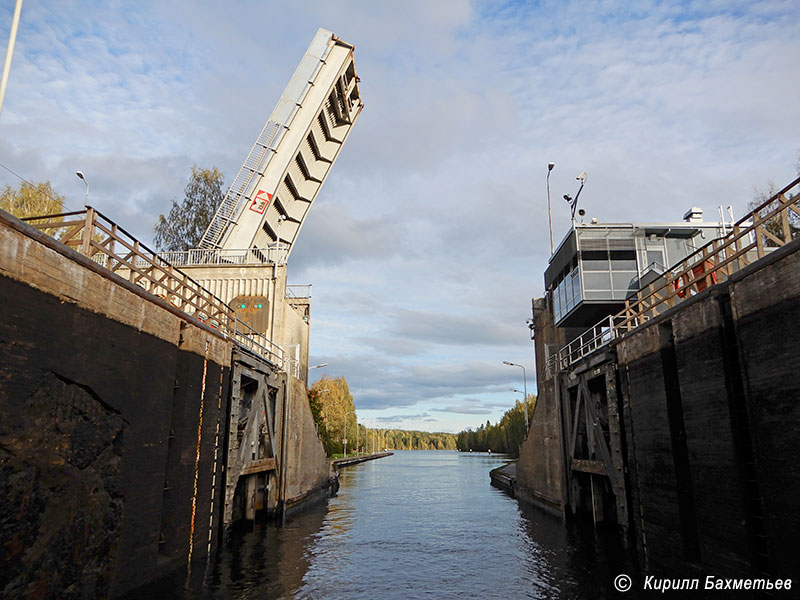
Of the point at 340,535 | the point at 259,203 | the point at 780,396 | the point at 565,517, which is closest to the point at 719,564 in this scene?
the point at 780,396

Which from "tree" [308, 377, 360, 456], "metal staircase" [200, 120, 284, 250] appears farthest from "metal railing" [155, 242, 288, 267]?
"tree" [308, 377, 360, 456]

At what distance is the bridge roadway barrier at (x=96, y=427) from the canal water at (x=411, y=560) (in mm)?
1874

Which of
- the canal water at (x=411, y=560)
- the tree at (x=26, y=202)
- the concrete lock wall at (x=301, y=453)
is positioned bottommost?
the canal water at (x=411, y=560)

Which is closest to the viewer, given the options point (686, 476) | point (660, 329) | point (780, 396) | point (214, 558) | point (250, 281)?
point (780, 396)

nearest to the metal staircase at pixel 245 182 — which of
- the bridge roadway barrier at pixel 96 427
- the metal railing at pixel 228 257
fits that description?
the metal railing at pixel 228 257

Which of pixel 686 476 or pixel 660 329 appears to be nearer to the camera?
pixel 686 476

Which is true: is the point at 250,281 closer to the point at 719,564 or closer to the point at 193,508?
the point at 193,508

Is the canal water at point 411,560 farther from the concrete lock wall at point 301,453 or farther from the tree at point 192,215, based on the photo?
the tree at point 192,215

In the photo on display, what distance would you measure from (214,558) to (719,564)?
43.5ft

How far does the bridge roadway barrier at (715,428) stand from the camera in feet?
30.7

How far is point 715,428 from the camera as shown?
11.4 metres

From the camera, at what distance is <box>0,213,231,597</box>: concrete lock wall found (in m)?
8.38

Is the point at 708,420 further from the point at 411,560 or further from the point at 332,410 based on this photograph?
the point at 332,410

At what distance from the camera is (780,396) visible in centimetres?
941
